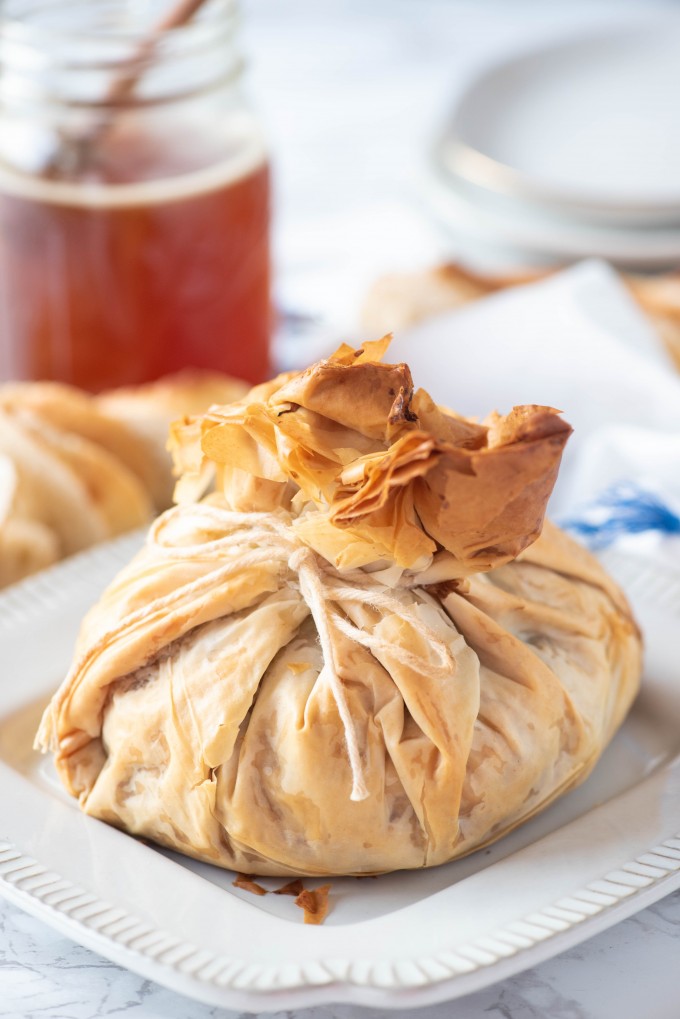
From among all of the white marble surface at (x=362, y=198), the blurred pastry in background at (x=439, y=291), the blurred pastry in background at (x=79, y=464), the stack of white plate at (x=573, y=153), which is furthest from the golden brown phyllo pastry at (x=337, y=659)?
the stack of white plate at (x=573, y=153)

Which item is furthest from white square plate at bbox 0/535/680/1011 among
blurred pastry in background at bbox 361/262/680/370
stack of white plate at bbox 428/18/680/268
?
stack of white plate at bbox 428/18/680/268

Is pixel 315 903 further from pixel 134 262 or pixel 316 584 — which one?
pixel 134 262

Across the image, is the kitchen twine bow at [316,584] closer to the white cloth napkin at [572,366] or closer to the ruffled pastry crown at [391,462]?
the ruffled pastry crown at [391,462]

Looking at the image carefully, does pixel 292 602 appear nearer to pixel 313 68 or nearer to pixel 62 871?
pixel 62 871

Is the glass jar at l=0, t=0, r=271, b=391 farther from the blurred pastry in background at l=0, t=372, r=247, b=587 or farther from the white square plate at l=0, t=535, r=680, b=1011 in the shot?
the white square plate at l=0, t=535, r=680, b=1011

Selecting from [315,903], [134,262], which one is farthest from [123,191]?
[315,903]

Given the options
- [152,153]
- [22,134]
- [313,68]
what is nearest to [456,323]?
[152,153]
